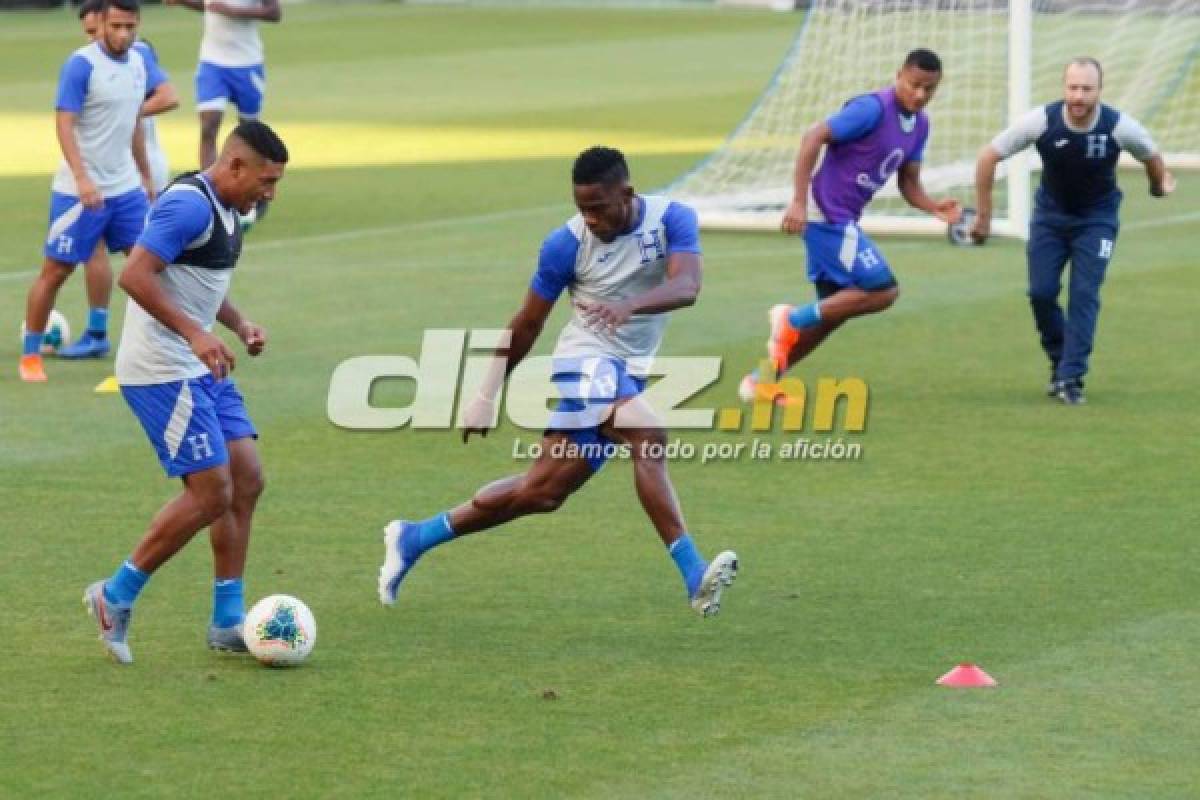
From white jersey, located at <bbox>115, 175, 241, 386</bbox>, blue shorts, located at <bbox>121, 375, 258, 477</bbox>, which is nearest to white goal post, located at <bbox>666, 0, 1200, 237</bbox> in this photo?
white jersey, located at <bbox>115, 175, 241, 386</bbox>

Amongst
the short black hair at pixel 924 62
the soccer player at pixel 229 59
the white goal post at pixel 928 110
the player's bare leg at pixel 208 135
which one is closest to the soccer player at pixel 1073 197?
the short black hair at pixel 924 62

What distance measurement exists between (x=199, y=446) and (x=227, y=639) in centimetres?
76

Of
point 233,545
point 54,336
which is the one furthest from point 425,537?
point 54,336

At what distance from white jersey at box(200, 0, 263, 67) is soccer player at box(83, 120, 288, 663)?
47.7ft

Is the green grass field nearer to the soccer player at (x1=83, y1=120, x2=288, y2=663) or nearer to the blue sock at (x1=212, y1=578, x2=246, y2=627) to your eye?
the blue sock at (x1=212, y1=578, x2=246, y2=627)

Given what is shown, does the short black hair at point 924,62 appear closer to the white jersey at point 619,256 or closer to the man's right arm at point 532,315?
the white jersey at point 619,256

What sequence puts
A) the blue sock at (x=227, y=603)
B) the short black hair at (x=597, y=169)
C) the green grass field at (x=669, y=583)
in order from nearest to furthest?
the green grass field at (x=669, y=583)
the blue sock at (x=227, y=603)
the short black hair at (x=597, y=169)

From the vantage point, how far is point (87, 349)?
54.1ft

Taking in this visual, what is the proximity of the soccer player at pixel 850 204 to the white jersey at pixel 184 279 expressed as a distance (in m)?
5.99

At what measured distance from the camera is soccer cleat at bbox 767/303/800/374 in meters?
15.0

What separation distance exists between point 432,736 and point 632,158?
19.8 metres

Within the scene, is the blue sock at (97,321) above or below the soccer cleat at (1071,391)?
below

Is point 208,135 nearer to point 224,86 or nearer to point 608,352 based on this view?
point 224,86

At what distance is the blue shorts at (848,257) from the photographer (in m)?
14.9
